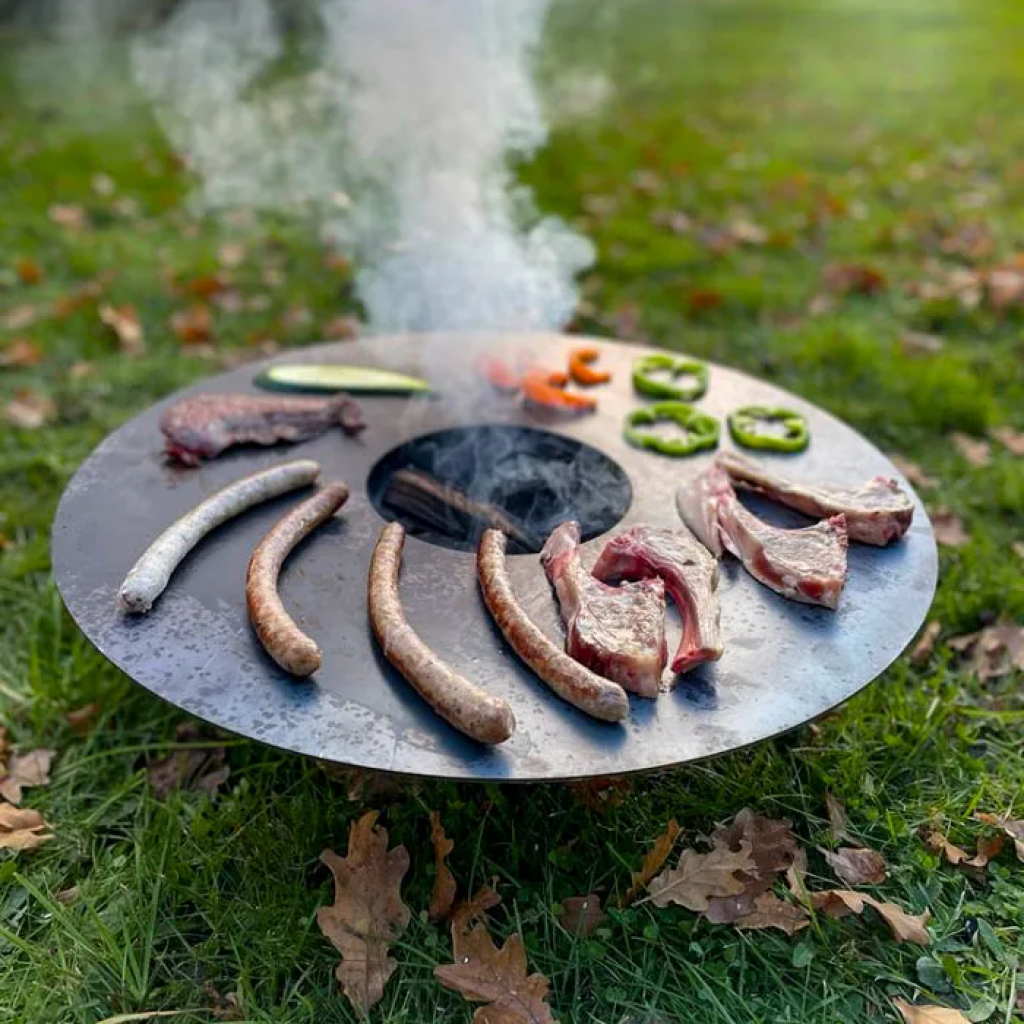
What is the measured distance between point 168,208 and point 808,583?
7.14 m

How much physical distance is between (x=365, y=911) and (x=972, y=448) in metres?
3.84

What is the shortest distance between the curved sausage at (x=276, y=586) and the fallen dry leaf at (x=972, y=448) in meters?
3.40

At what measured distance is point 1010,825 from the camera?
296 cm

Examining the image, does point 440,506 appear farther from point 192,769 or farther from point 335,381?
point 192,769

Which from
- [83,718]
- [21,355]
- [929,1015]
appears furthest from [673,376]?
[21,355]

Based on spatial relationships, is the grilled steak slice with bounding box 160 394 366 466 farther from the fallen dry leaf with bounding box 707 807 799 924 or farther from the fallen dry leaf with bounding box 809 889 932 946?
the fallen dry leaf with bounding box 809 889 932 946

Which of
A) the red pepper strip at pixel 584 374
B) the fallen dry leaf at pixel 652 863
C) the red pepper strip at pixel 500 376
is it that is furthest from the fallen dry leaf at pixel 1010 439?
the fallen dry leaf at pixel 652 863

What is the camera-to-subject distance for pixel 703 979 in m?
2.51

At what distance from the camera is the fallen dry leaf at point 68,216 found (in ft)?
25.0

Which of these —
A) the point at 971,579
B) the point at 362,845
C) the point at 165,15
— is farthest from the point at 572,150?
the point at 362,845

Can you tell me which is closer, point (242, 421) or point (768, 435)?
point (242, 421)

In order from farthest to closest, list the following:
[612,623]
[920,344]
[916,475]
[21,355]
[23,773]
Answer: [920,344]
[21,355]
[916,475]
[23,773]
[612,623]

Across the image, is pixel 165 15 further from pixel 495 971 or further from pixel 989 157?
pixel 495 971

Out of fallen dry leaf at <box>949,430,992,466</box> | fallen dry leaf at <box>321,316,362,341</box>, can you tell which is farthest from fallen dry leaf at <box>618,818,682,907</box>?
fallen dry leaf at <box>321,316,362,341</box>
